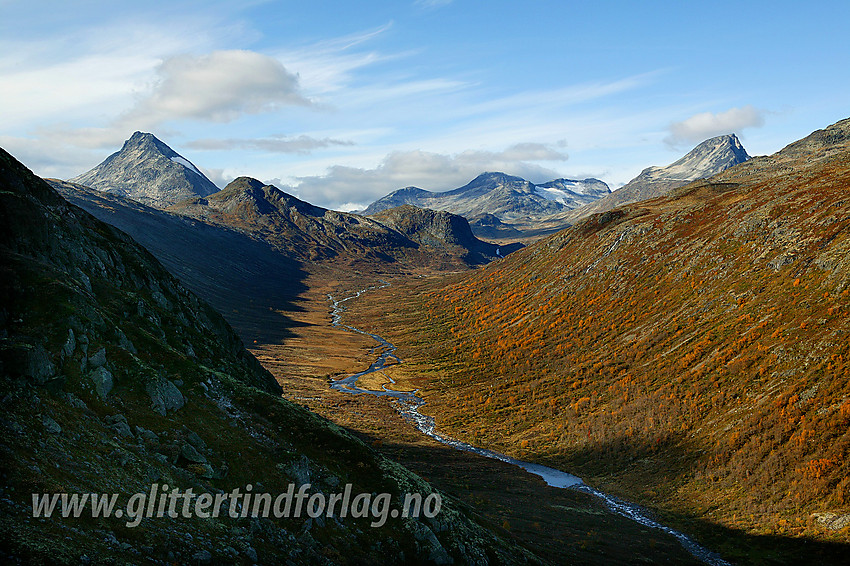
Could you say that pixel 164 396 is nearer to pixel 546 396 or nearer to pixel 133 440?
pixel 133 440

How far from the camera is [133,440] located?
76.8 ft

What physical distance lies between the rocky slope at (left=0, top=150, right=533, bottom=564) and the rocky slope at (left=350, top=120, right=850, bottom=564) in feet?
104

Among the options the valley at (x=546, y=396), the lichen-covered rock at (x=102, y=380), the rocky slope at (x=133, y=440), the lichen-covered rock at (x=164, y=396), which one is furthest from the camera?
the lichen-covered rock at (x=164, y=396)

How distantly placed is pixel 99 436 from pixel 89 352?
18.1ft

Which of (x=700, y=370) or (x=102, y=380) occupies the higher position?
(x=102, y=380)

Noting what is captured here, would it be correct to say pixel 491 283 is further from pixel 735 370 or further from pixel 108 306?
pixel 108 306

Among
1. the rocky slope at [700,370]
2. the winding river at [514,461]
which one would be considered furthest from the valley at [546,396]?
the winding river at [514,461]

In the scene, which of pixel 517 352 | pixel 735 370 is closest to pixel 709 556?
pixel 735 370

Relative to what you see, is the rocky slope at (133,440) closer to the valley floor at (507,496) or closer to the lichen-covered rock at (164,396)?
the lichen-covered rock at (164,396)

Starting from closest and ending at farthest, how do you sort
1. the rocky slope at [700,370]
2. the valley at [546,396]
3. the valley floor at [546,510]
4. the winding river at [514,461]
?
the valley at [546,396], the valley floor at [546,510], the winding river at [514,461], the rocky slope at [700,370]

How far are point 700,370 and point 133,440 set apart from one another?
71786mm

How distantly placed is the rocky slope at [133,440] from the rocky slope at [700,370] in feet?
104

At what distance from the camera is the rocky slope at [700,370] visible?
1923 inches

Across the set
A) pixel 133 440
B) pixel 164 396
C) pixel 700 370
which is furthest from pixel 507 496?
pixel 133 440
